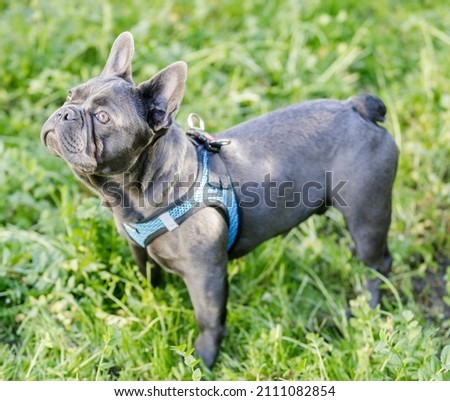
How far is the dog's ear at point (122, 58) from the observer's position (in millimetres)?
3363

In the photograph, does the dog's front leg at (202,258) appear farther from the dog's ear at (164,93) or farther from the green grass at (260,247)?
the dog's ear at (164,93)

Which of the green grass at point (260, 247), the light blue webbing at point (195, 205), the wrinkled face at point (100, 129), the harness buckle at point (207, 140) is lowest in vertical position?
the green grass at point (260, 247)

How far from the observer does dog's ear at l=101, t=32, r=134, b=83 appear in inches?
132

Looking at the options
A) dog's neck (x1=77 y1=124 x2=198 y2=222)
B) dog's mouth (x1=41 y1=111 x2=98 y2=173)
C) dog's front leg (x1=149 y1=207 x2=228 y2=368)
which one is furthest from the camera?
dog's front leg (x1=149 y1=207 x2=228 y2=368)

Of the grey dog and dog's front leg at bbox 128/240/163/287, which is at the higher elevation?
the grey dog

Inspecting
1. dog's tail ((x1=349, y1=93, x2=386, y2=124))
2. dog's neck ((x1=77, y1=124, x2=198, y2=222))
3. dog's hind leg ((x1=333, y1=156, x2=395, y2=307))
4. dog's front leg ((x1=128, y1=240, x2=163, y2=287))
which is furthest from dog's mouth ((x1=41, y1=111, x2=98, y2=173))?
dog's tail ((x1=349, y1=93, x2=386, y2=124))

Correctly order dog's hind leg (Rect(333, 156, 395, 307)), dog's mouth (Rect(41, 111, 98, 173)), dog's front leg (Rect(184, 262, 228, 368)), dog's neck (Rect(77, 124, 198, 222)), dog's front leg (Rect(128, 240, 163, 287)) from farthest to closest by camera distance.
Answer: dog's front leg (Rect(128, 240, 163, 287)), dog's hind leg (Rect(333, 156, 395, 307)), dog's front leg (Rect(184, 262, 228, 368)), dog's neck (Rect(77, 124, 198, 222)), dog's mouth (Rect(41, 111, 98, 173))

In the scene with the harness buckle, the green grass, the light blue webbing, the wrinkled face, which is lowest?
the green grass

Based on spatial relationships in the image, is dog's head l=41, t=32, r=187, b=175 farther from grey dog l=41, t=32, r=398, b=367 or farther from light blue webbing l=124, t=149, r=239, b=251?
light blue webbing l=124, t=149, r=239, b=251

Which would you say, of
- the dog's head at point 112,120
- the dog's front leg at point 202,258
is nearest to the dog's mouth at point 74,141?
the dog's head at point 112,120

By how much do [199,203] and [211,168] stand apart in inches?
9.1

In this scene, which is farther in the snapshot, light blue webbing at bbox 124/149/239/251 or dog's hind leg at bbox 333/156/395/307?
dog's hind leg at bbox 333/156/395/307
